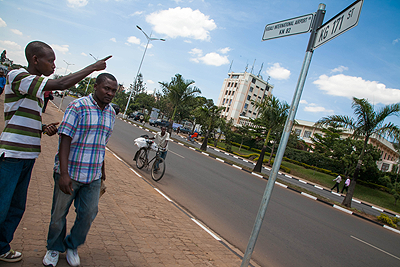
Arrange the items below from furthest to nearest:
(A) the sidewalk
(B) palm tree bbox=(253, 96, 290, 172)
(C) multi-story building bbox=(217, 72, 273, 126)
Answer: (C) multi-story building bbox=(217, 72, 273, 126) → (B) palm tree bbox=(253, 96, 290, 172) → (A) the sidewalk

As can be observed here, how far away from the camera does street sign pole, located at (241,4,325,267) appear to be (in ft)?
7.97

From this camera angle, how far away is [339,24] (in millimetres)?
2348

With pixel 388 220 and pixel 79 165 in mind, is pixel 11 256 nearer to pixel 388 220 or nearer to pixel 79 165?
pixel 79 165

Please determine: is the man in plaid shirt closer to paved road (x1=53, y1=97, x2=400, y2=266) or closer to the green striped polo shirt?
the green striped polo shirt

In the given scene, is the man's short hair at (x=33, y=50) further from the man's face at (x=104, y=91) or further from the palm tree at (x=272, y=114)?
the palm tree at (x=272, y=114)

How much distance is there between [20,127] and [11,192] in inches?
21.5

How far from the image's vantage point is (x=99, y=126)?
7.50 feet

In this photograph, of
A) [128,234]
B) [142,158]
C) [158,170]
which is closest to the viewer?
[128,234]

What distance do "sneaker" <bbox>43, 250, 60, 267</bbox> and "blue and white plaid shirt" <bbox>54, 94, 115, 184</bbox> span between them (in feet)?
2.38

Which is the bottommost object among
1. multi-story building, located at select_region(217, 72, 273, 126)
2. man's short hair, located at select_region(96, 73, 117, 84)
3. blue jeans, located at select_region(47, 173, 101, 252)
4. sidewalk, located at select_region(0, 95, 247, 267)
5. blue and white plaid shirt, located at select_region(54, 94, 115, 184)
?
sidewalk, located at select_region(0, 95, 247, 267)

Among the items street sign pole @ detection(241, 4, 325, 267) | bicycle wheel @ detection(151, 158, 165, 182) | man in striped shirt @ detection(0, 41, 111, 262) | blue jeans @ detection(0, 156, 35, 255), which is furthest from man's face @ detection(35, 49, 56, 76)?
bicycle wheel @ detection(151, 158, 165, 182)

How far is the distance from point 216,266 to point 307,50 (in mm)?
2871

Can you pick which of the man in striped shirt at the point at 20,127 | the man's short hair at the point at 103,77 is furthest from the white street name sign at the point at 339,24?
the man in striped shirt at the point at 20,127

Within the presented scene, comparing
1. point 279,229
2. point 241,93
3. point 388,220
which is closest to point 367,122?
Result: point 388,220
